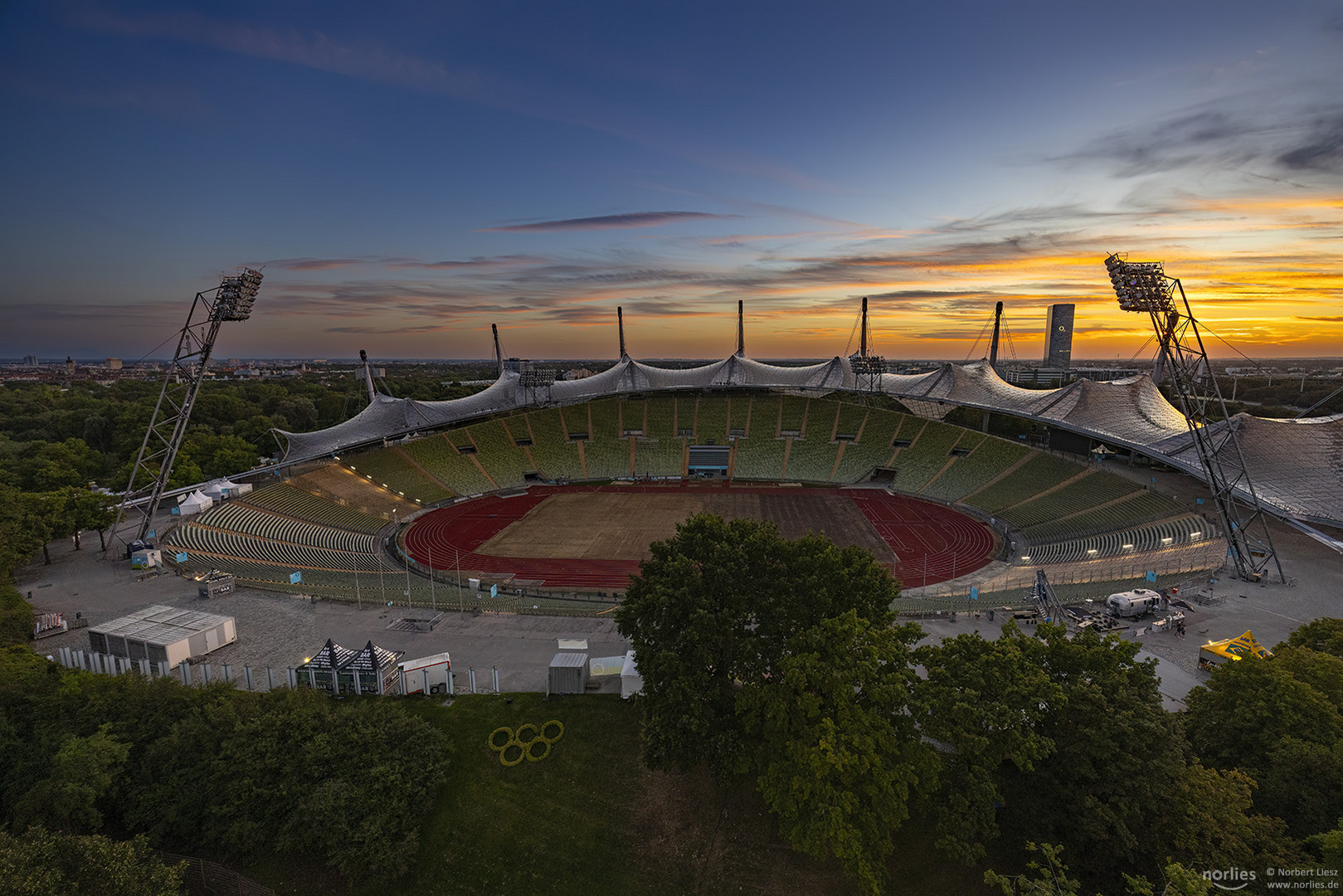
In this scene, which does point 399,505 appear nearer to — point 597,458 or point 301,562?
point 301,562

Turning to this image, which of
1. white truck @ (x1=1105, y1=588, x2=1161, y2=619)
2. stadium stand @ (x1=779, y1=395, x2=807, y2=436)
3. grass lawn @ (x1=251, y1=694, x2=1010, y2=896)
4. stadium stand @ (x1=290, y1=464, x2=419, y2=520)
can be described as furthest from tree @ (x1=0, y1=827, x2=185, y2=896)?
stadium stand @ (x1=779, y1=395, x2=807, y2=436)

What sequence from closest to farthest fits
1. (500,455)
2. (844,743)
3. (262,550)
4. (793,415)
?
(844,743) < (262,550) < (500,455) < (793,415)

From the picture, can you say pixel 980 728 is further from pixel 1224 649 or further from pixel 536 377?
pixel 536 377

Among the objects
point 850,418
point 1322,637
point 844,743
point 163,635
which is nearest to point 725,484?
point 850,418

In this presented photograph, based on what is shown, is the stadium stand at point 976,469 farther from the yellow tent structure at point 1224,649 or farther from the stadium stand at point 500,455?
the stadium stand at point 500,455

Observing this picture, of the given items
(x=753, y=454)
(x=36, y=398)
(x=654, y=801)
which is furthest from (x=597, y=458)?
(x=36, y=398)

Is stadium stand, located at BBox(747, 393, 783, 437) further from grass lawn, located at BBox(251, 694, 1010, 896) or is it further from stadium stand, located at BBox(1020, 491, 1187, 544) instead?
grass lawn, located at BBox(251, 694, 1010, 896)
